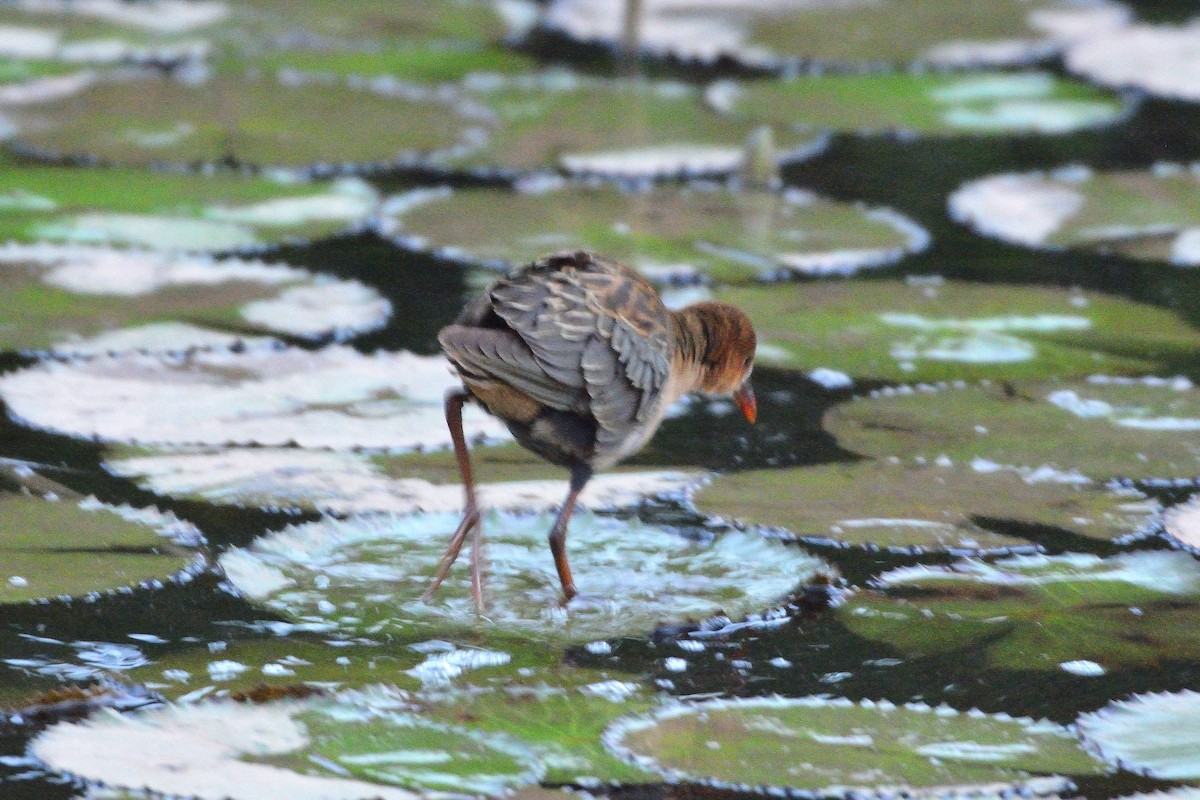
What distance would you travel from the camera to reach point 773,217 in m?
5.38

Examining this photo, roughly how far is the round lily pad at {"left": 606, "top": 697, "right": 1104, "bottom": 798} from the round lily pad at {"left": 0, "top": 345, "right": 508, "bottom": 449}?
50.5 inches

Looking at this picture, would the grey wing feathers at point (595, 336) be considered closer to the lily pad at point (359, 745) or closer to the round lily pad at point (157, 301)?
the lily pad at point (359, 745)

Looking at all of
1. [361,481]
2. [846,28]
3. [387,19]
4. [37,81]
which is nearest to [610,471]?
[361,481]

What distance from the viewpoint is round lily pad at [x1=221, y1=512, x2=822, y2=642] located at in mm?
2900

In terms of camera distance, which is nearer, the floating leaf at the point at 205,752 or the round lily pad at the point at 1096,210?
the floating leaf at the point at 205,752

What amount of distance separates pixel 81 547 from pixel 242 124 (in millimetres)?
3380

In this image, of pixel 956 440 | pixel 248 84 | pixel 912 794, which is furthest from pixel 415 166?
pixel 912 794

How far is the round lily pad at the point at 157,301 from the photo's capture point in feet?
13.8

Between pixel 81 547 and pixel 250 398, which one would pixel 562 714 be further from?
pixel 250 398

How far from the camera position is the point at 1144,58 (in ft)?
24.6

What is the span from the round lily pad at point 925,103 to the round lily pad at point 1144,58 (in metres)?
0.14

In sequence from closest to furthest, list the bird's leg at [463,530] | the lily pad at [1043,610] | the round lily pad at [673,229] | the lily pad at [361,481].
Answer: the lily pad at [1043,610]
the bird's leg at [463,530]
the lily pad at [361,481]
the round lily pad at [673,229]

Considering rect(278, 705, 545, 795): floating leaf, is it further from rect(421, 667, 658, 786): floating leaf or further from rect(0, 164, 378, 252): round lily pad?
rect(0, 164, 378, 252): round lily pad

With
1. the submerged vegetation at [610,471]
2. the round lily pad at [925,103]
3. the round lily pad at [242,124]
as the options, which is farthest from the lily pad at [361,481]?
the round lily pad at [925,103]
